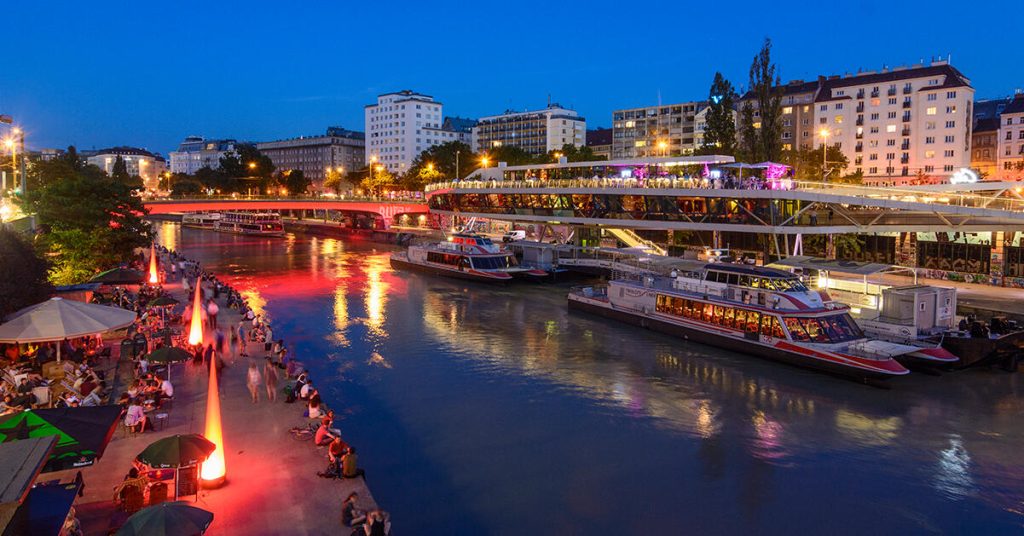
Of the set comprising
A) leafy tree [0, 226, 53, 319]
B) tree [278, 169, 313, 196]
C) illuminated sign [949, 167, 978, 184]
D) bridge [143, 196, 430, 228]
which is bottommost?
leafy tree [0, 226, 53, 319]

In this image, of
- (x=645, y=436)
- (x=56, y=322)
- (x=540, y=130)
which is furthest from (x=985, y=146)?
(x=56, y=322)

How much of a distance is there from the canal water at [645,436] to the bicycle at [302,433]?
187cm

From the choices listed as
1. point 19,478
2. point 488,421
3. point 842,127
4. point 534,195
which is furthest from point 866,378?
point 842,127

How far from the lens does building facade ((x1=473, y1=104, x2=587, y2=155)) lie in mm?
156000

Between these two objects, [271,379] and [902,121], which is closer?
[271,379]

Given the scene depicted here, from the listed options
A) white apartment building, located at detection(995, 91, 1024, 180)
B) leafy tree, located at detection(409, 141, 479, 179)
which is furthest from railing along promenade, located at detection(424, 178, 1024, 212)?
leafy tree, located at detection(409, 141, 479, 179)

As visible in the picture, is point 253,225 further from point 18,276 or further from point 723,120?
point 18,276

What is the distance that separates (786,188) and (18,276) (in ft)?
136

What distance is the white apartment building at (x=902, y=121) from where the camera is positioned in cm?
8738

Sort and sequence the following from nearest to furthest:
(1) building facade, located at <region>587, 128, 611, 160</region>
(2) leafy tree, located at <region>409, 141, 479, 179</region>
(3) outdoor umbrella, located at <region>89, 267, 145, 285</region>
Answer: (3) outdoor umbrella, located at <region>89, 267, 145, 285</region> < (2) leafy tree, located at <region>409, 141, 479, 179</region> < (1) building facade, located at <region>587, 128, 611, 160</region>

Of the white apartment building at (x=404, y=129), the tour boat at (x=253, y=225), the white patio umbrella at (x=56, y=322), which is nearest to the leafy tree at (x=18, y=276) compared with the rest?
the white patio umbrella at (x=56, y=322)

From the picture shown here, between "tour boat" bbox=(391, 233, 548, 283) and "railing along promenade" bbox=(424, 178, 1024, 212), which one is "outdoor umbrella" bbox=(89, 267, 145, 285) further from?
"railing along promenade" bbox=(424, 178, 1024, 212)

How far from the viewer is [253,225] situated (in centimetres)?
11125

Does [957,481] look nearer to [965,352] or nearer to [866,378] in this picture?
[866,378]
